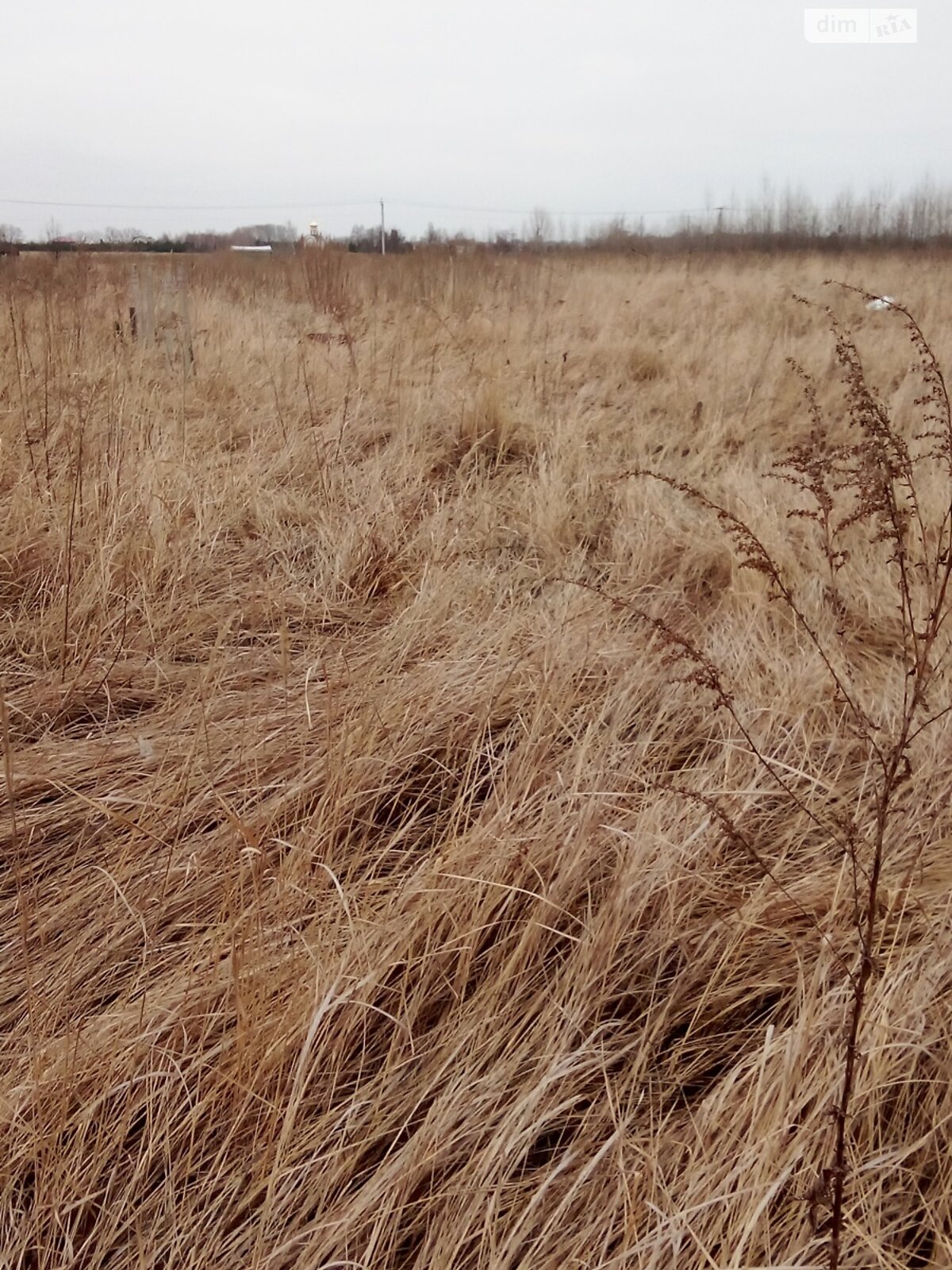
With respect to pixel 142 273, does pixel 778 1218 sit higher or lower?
lower

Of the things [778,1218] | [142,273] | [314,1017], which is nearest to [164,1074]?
[314,1017]

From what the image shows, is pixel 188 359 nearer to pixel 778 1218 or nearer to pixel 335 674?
pixel 335 674

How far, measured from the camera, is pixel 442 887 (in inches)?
46.6

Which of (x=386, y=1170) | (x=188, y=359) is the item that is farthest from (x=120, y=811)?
(x=188, y=359)

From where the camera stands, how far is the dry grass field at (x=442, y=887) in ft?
2.89

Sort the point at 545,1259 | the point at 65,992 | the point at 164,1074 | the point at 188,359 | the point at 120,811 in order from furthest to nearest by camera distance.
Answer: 1. the point at 188,359
2. the point at 120,811
3. the point at 65,992
4. the point at 164,1074
5. the point at 545,1259

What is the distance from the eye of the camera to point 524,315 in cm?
654

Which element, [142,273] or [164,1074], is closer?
[164,1074]

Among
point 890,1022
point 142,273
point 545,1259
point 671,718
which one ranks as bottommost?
point 545,1259

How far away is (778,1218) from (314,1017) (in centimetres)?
50

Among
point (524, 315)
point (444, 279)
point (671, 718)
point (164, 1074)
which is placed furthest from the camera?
point (444, 279)

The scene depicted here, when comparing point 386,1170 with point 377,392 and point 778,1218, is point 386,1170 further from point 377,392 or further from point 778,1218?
point 377,392

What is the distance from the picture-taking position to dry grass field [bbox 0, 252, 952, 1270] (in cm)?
88

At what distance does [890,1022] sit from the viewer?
1004 mm
